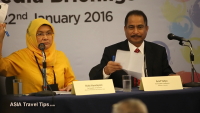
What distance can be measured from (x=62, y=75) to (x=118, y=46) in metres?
0.81

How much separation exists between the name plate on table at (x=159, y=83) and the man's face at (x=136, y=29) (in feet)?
3.25

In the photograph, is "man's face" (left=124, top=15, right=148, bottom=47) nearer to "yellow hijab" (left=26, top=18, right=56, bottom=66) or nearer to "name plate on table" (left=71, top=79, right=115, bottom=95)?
"yellow hijab" (left=26, top=18, right=56, bottom=66)

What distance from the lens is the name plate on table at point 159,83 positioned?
3649 millimetres

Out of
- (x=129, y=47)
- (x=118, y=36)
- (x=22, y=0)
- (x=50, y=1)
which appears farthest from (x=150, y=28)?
(x=22, y=0)

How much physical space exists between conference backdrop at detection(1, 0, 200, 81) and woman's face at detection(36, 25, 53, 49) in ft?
3.58

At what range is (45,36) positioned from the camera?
433cm

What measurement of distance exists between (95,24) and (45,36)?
1342 millimetres

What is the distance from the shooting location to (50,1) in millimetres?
5484

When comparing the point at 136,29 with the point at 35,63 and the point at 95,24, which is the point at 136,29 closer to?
the point at 95,24

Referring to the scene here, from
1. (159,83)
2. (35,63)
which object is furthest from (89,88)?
(35,63)

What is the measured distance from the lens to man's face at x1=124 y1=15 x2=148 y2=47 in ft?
15.2

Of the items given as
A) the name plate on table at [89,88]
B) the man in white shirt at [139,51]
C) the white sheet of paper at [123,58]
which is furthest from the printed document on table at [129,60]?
the man in white shirt at [139,51]

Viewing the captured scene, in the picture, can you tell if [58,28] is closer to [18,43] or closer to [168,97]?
[18,43]

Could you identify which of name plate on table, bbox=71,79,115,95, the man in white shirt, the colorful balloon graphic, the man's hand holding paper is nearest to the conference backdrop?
the colorful balloon graphic
